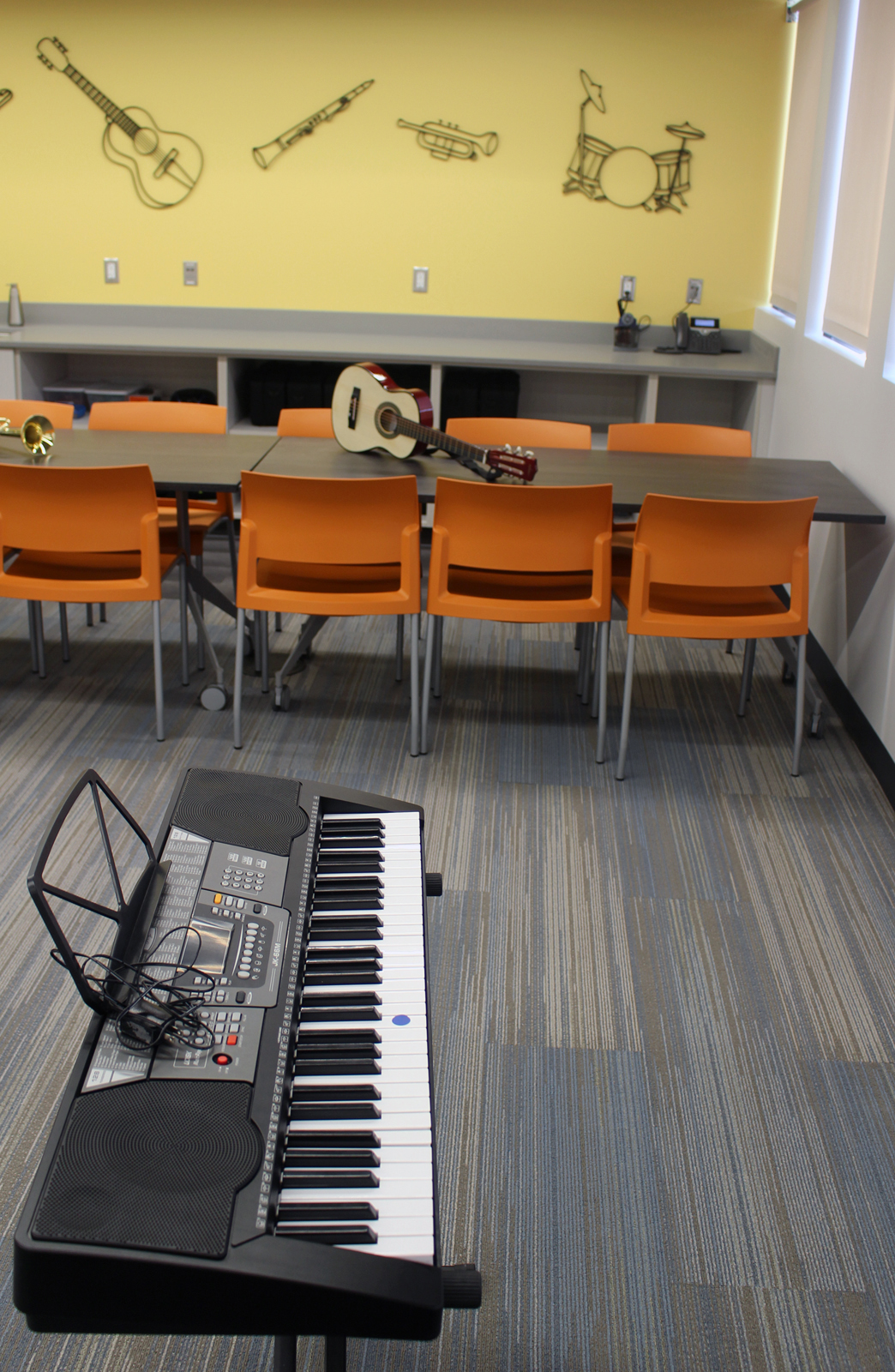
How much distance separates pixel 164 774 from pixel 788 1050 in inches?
70.0

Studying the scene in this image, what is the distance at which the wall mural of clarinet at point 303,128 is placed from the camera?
16.8 feet

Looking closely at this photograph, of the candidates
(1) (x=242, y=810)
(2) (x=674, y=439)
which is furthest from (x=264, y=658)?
(1) (x=242, y=810)

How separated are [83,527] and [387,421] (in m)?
1.00

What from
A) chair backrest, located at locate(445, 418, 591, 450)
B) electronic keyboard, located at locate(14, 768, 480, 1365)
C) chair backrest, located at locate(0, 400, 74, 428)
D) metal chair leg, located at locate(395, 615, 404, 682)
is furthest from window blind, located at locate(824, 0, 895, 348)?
electronic keyboard, located at locate(14, 768, 480, 1365)

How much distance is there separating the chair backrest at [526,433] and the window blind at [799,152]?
1.39 metres

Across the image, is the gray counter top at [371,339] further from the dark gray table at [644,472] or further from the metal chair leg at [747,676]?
the metal chair leg at [747,676]

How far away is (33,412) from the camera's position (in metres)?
3.88

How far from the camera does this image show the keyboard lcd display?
1243 millimetres

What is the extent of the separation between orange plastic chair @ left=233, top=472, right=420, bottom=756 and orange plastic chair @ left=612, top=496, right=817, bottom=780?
620 millimetres

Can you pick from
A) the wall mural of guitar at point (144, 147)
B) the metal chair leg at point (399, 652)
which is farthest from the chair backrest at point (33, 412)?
the wall mural of guitar at point (144, 147)

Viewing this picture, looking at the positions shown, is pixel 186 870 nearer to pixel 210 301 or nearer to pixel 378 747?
pixel 378 747

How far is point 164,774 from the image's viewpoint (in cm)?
307

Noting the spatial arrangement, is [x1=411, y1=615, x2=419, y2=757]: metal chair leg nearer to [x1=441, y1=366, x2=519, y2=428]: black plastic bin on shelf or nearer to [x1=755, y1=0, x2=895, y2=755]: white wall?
[x1=755, y1=0, x2=895, y2=755]: white wall

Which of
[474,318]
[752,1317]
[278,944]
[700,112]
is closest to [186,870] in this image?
[278,944]
